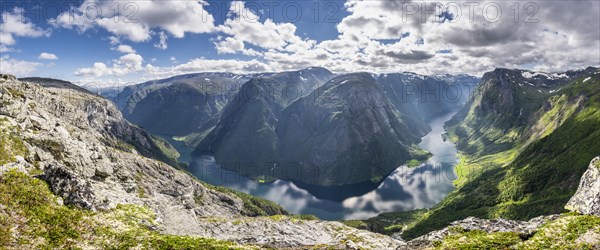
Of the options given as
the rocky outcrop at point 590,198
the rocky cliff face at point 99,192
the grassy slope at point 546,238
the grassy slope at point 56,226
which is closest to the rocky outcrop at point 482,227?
the grassy slope at point 546,238

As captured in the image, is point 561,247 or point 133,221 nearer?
point 561,247

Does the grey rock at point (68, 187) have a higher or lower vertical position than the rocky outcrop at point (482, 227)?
higher

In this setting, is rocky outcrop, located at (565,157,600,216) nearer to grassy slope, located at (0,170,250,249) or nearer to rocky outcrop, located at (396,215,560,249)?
rocky outcrop, located at (396,215,560,249)

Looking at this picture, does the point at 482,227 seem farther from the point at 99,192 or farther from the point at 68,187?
the point at 99,192

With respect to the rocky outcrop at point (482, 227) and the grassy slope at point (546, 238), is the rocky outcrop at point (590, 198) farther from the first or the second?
the rocky outcrop at point (482, 227)

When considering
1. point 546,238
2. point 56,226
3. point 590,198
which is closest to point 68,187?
point 56,226

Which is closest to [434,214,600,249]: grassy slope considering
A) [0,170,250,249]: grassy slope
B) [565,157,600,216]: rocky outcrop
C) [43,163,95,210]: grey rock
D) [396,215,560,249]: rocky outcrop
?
[396,215,560,249]: rocky outcrop

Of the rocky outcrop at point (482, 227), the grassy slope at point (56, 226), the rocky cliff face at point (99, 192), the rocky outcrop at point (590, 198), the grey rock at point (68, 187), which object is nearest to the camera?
the grassy slope at point (56, 226)

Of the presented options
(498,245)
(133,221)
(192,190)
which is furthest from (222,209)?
(498,245)

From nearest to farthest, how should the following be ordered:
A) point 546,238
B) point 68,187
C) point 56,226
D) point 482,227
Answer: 1. point 546,238
2. point 56,226
3. point 482,227
4. point 68,187

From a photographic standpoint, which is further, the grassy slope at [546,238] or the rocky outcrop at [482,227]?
the rocky outcrop at [482,227]

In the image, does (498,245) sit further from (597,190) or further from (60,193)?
(60,193)
